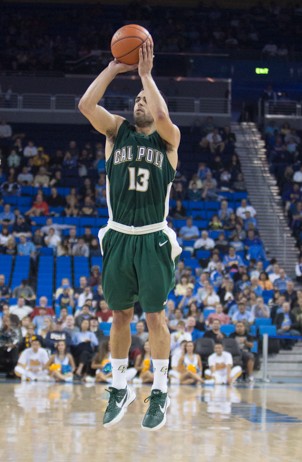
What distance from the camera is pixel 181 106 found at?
29.1 m

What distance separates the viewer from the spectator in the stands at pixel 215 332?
17938 millimetres

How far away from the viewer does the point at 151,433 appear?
36.9ft

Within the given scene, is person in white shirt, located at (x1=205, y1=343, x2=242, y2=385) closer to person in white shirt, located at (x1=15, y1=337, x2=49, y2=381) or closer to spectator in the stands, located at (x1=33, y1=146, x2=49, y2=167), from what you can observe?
person in white shirt, located at (x1=15, y1=337, x2=49, y2=381)

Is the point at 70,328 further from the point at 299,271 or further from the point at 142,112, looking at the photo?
the point at 142,112

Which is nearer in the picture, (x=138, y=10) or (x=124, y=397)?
(x=124, y=397)

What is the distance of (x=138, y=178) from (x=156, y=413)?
70.4 inches

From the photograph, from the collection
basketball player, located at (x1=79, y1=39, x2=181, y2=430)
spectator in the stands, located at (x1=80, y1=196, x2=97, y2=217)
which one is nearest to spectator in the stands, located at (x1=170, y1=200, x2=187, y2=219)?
spectator in the stands, located at (x1=80, y1=196, x2=97, y2=217)

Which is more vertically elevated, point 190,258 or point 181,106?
point 181,106

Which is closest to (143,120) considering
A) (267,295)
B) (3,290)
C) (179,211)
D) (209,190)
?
(3,290)

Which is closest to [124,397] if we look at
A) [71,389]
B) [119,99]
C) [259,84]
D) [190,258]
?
[71,389]

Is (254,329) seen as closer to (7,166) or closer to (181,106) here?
(7,166)

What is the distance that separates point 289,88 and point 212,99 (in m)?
3.70

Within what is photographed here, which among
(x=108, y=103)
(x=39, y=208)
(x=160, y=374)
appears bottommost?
(x=160, y=374)

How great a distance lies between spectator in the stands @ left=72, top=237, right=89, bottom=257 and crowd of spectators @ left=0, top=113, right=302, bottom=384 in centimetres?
3
